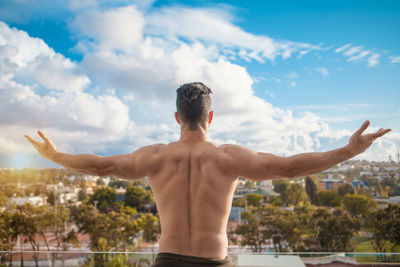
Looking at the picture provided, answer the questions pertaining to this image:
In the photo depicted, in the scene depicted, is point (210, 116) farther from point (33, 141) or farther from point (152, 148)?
point (33, 141)

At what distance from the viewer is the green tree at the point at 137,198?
63.2 ft

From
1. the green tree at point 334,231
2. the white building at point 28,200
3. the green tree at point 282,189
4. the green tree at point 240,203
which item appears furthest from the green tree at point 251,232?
the white building at point 28,200

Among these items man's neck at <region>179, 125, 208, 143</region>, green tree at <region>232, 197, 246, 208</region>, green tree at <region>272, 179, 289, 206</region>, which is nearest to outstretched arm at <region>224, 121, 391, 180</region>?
man's neck at <region>179, 125, 208, 143</region>

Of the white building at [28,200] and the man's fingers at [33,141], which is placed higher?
the man's fingers at [33,141]

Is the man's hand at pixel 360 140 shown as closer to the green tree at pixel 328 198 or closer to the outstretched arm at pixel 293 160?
the outstretched arm at pixel 293 160

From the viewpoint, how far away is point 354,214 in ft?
51.2

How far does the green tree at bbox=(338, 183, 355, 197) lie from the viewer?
17573 millimetres

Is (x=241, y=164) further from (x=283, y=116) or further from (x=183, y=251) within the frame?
(x=283, y=116)

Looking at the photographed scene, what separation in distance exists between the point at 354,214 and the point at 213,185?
1674cm

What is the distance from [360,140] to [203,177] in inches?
24.6

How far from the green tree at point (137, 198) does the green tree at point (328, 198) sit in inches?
399

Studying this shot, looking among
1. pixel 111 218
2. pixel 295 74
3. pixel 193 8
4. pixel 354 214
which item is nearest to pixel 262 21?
pixel 193 8

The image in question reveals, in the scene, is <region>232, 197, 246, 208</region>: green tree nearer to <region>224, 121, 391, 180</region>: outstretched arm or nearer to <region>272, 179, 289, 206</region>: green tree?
<region>272, 179, 289, 206</region>: green tree

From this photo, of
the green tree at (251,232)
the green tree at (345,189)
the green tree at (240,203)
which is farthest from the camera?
the green tree at (345,189)
